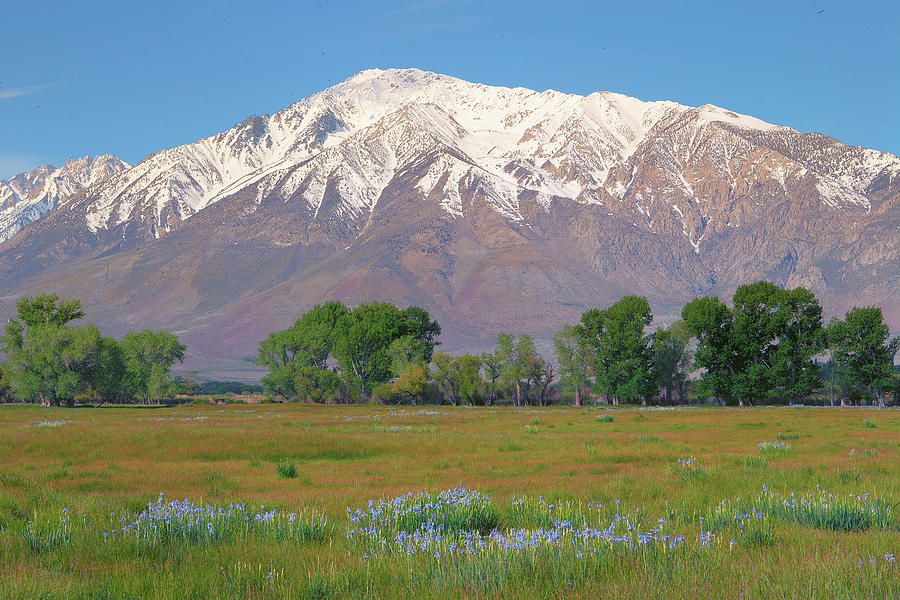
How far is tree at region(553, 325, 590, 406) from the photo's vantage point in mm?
111250

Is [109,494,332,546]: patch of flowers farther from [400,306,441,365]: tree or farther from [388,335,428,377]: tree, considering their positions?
[400,306,441,365]: tree

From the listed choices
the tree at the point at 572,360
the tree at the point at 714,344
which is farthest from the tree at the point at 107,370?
the tree at the point at 714,344

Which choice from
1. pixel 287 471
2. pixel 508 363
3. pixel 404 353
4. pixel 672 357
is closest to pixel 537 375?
pixel 508 363

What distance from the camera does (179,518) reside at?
30.1 feet

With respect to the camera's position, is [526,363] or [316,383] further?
[526,363]

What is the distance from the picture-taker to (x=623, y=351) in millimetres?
103750

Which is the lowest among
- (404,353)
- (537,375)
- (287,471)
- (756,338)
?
(537,375)

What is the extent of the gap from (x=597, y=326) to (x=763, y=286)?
24.9 m

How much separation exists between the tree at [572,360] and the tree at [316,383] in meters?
38.0

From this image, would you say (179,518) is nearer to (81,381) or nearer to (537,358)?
(81,381)

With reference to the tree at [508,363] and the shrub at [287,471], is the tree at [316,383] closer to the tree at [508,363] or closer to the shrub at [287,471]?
the tree at [508,363]

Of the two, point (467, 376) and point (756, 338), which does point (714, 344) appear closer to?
point (756, 338)

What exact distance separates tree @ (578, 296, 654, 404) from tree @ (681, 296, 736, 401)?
8409 mm

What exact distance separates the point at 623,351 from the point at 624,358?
120 centimetres
